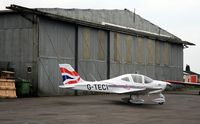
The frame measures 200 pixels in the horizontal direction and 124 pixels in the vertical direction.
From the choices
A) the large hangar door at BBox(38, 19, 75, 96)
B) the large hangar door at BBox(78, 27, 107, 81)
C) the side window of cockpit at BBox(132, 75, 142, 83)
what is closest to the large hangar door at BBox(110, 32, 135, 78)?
the large hangar door at BBox(78, 27, 107, 81)

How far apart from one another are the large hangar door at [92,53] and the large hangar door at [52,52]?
1332 mm

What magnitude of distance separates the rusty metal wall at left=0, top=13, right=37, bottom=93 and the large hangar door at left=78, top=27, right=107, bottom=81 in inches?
218

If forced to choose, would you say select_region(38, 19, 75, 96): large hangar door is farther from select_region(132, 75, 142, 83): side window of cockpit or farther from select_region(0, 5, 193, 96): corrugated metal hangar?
select_region(132, 75, 142, 83): side window of cockpit

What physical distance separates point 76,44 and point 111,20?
7.93 meters

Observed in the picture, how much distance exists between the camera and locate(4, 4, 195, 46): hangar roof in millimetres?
30073

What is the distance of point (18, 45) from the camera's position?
96.5ft

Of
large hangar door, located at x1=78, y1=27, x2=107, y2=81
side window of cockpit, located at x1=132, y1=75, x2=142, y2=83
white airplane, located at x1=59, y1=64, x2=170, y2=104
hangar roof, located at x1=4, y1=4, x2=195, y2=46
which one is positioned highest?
hangar roof, located at x1=4, y1=4, x2=195, y2=46

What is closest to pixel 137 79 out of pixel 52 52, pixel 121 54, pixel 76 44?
pixel 52 52

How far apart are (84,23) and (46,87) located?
7079 millimetres

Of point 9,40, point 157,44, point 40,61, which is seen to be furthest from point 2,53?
point 157,44

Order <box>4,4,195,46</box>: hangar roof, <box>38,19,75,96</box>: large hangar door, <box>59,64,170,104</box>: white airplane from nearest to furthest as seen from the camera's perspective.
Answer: <box>59,64,170,104</box>: white airplane
<box>38,19,75,96</box>: large hangar door
<box>4,4,195,46</box>: hangar roof

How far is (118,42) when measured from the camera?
3862 cm

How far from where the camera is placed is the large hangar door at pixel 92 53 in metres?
33.6

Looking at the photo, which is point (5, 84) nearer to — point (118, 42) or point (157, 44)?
point (118, 42)
